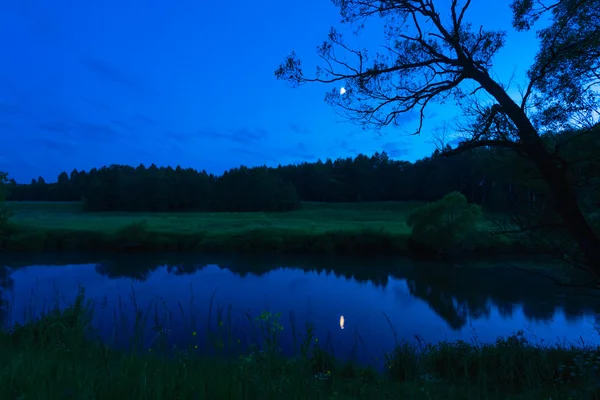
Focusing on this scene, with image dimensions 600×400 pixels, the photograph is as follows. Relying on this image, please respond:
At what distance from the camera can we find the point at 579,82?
21.3 ft

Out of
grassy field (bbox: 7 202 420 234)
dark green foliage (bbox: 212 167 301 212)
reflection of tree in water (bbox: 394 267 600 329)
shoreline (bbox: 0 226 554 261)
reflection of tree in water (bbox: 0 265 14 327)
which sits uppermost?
dark green foliage (bbox: 212 167 301 212)

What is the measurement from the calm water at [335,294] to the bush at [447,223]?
15.7ft

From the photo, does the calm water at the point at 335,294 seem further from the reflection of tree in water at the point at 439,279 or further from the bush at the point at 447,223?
the bush at the point at 447,223

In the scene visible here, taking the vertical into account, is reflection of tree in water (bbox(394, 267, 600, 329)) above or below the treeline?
below

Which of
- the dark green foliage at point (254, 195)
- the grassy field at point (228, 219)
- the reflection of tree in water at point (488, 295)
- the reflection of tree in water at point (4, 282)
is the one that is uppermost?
the dark green foliage at point (254, 195)

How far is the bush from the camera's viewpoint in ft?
122

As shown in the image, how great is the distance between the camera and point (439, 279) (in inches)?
1145

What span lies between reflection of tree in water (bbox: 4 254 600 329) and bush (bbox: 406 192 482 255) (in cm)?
429

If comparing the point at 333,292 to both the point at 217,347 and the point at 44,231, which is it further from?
the point at 44,231

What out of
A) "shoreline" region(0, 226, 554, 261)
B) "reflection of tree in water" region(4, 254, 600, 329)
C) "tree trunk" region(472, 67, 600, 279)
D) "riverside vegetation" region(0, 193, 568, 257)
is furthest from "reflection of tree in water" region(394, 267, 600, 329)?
"tree trunk" region(472, 67, 600, 279)

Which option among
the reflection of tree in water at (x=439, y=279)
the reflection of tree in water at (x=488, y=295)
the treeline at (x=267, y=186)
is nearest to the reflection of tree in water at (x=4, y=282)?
the reflection of tree in water at (x=439, y=279)

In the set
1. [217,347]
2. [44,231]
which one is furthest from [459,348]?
[44,231]

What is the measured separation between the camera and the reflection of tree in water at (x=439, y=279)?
21.4m

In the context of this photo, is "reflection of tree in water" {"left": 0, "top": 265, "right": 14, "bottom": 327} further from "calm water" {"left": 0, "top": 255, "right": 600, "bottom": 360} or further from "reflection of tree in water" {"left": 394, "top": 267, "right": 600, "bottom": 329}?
"reflection of tree in water" {"left": 394, "top": 267, "right": 600, "bottom": 329}
